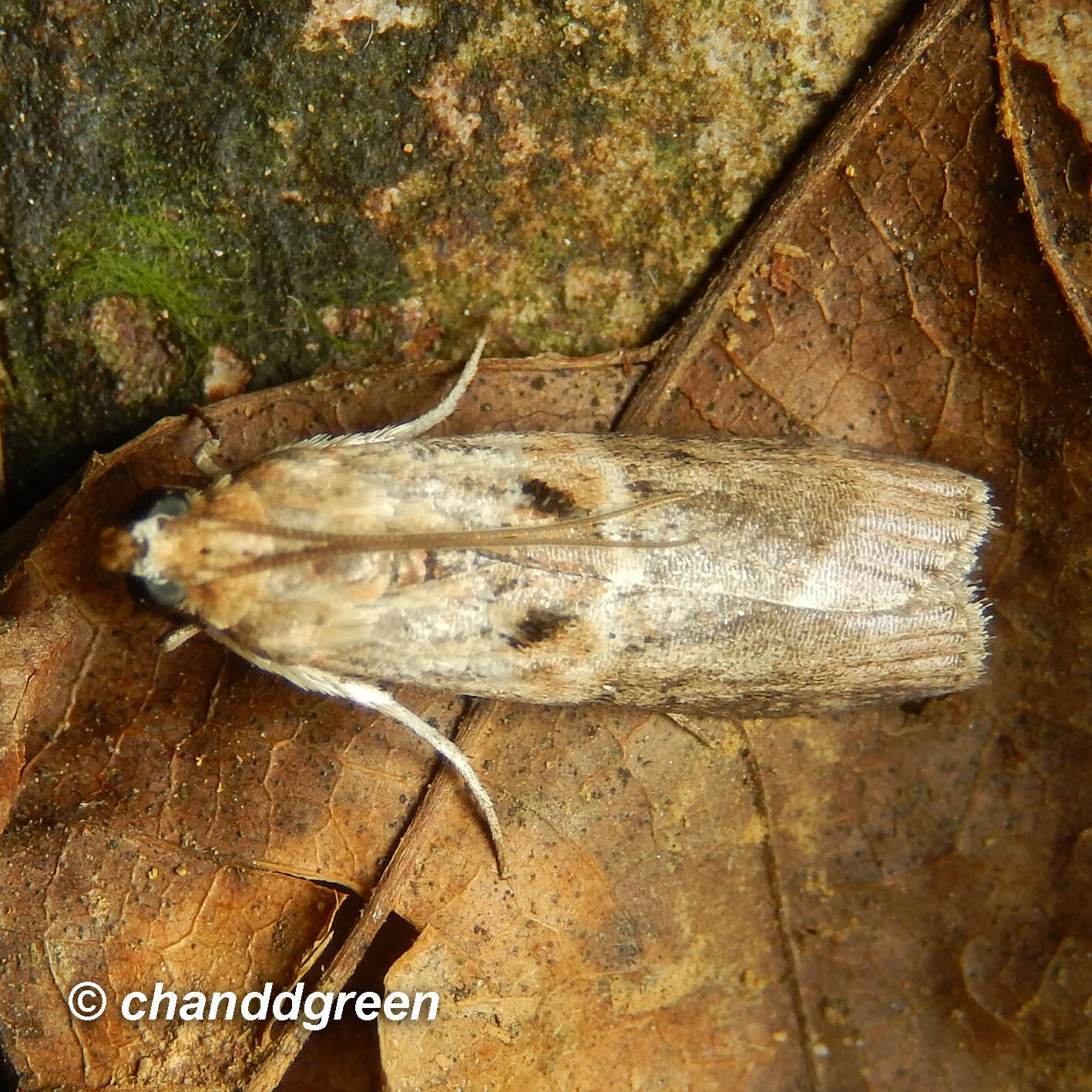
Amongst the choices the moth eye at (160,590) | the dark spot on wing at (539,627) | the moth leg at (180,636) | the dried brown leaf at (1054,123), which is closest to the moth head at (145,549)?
the moth eye at (160,590)

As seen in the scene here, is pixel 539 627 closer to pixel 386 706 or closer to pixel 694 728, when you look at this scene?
pixel 386 706

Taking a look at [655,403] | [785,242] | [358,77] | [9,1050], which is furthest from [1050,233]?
[9,1050]

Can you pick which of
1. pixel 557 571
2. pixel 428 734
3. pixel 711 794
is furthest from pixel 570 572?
pixel 711 794

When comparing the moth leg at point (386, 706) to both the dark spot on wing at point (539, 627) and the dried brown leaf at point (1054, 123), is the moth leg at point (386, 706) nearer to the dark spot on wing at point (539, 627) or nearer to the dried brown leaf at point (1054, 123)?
the dark spot on wing at point (539, 627)

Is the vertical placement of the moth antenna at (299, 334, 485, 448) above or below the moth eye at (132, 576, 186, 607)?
above

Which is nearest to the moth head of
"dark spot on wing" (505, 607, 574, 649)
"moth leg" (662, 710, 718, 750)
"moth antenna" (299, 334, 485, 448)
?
"moth antenna" (299, 334, 485, 448)

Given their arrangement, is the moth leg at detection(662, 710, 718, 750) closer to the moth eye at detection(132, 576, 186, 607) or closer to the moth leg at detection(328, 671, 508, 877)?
the moth leg at detection(328, 671, 508, 877)
